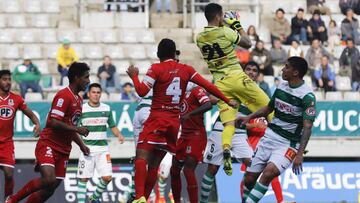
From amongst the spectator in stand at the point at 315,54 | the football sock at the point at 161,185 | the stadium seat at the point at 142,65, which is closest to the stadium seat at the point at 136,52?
the stadium seat at the point at 142,65

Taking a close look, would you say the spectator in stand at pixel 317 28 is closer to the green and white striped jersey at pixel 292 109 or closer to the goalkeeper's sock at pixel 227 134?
the goalkeeper's sock at pixel 227 134

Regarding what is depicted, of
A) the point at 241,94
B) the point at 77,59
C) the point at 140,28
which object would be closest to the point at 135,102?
the point at 77,59

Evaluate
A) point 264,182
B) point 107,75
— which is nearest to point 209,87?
point 264,182

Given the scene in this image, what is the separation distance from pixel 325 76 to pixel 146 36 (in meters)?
4.94

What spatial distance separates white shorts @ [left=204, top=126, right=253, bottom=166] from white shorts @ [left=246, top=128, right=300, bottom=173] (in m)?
1.28

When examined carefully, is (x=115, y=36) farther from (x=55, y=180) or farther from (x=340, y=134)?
(x=55, y=180)

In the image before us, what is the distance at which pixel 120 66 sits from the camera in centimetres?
3005

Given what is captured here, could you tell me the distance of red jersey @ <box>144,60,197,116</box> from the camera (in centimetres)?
1684

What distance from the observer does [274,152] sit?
1709 cm

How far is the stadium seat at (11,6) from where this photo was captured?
32062mm

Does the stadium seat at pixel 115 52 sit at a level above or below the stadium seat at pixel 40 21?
below

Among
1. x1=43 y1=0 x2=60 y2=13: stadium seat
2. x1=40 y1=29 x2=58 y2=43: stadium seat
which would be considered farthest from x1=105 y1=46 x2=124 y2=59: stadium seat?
x1=43 y1=0 x2=60 y2=13: stadium seat

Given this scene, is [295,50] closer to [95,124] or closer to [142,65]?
[142,65]

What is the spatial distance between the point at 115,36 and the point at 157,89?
14.4 meters
